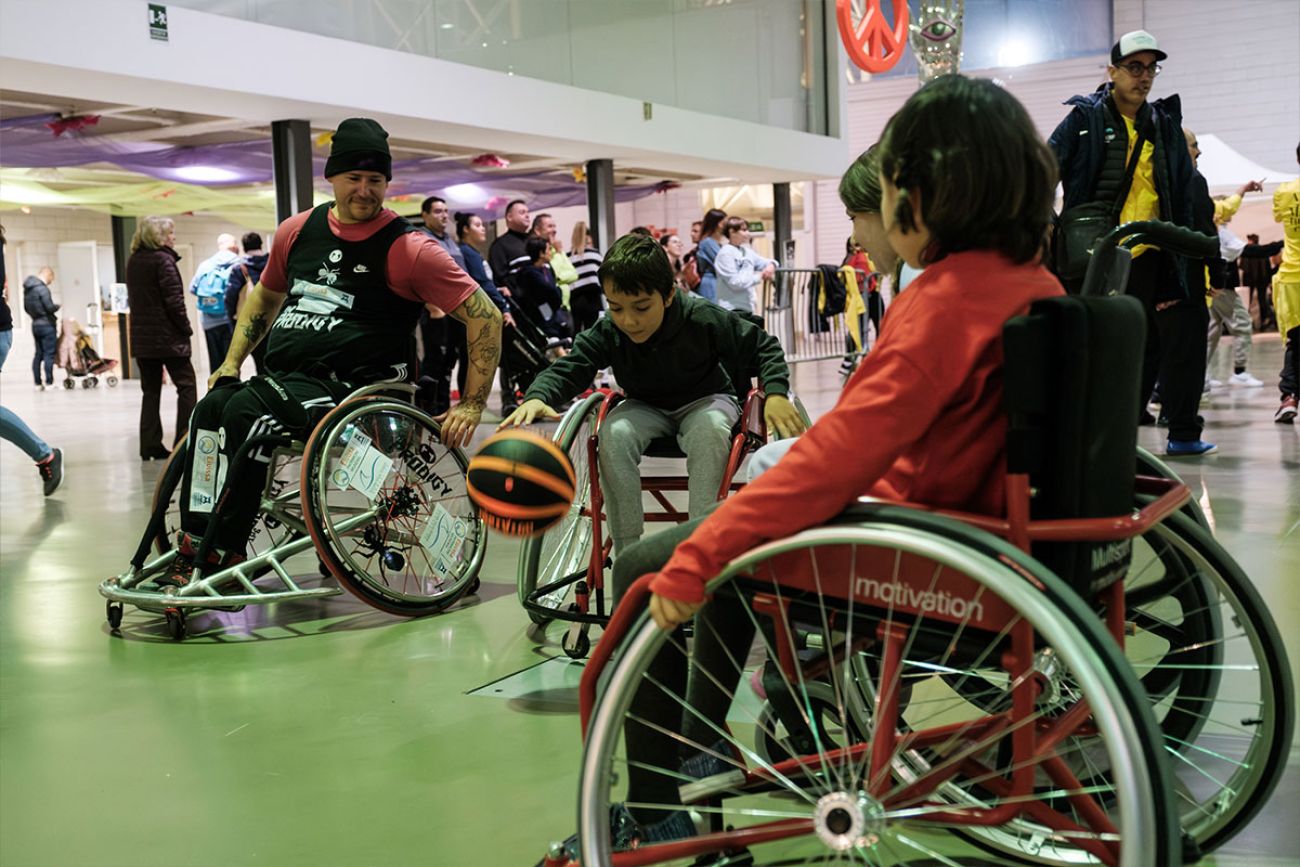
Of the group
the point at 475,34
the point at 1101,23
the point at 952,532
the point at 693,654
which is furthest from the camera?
the point at 1101,23

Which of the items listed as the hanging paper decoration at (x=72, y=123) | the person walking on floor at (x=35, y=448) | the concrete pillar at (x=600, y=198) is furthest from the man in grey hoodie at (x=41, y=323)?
the person walking on floor at (x=35, y=448)

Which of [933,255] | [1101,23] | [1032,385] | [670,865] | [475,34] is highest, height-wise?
[1101,23]

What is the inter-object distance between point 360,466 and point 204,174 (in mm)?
9125

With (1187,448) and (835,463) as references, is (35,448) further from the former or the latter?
(835,463)

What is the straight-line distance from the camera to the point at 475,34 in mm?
9859

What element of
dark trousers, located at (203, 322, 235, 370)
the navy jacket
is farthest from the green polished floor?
dark trousers, located at (203, 322, 235, 370)

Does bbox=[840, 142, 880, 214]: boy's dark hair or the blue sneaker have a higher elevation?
bbox=[840, 142, 880, 214]: boy's dark hair

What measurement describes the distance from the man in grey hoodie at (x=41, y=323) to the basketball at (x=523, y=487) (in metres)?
14.6

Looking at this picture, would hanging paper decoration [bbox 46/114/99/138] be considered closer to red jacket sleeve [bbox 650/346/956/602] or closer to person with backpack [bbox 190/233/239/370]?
person with backpack [bbox 190/233/239/370]

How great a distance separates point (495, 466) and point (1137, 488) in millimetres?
1141

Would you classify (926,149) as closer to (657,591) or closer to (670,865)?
(657,591)

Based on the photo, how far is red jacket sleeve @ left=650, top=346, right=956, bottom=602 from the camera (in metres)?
1.42

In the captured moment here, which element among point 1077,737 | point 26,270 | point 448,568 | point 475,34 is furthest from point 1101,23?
point 1077,737

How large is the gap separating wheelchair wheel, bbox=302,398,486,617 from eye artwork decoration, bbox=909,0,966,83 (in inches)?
88.9
